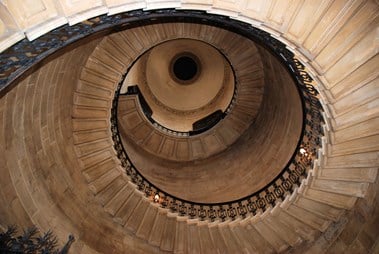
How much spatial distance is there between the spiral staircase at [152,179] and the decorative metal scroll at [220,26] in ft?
0.20

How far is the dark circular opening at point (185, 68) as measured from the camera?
15.7m

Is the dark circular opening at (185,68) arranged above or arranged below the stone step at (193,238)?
above

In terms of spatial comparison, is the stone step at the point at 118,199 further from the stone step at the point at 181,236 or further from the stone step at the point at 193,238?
the stone step at the point at 193,238

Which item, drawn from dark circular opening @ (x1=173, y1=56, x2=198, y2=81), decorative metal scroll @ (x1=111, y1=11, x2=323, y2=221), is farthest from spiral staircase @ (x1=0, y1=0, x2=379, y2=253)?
dark circular opening @ (x1=173, y1=56, x2=198, y2=81)

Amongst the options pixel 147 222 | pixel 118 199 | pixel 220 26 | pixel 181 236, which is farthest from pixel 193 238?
pixel 220 26

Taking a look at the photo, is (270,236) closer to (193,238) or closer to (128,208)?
(193,238)

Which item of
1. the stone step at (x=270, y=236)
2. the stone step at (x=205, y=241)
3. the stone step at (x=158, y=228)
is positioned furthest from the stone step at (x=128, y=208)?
the stone step at (x=270, y=236)

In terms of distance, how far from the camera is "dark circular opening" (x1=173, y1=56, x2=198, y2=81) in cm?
1575

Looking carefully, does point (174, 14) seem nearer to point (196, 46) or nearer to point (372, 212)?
point (372, 212)

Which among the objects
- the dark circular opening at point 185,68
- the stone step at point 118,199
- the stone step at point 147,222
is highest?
the dark circular opening at point 185,68

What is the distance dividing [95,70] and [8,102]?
3.66 metres

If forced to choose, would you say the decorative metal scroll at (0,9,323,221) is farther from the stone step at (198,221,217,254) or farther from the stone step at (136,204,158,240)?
the stone step at (198,221,217,254)

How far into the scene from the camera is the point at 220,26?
6.27 metres

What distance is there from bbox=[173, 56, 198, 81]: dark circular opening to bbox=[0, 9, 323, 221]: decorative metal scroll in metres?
7.81
